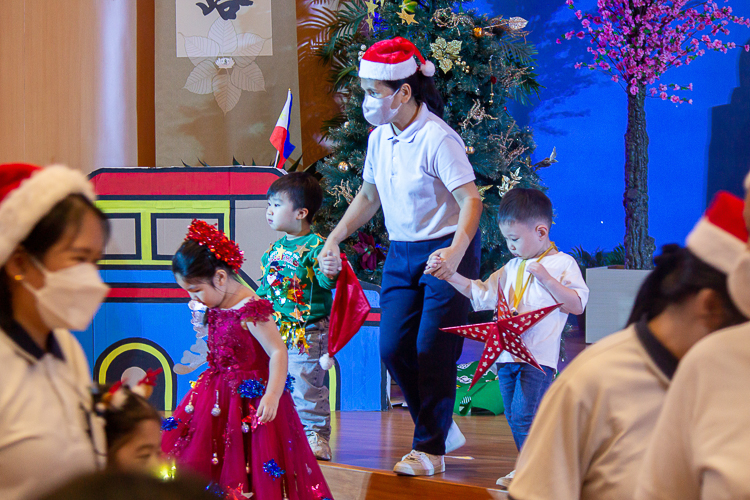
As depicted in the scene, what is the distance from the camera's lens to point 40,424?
96 cm

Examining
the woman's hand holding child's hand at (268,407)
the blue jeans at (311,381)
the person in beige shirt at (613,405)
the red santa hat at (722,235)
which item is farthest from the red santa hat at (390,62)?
the red santa hat at (722,235)

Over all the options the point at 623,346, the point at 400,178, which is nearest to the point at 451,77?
the point at 400,178

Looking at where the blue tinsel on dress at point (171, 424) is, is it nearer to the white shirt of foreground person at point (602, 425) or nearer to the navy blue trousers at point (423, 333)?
the navy blue trousers at point (423, 333)

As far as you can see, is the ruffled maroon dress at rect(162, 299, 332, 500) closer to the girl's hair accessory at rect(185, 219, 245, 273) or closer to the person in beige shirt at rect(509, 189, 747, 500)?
the girl's hair accessory at rect(185, 219, 245, 273)

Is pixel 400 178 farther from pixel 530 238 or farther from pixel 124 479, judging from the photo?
pixel 124 479

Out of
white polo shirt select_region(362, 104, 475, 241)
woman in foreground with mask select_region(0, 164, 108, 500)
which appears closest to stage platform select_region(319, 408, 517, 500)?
white polo shirt select_region(362, 104, 475, 241)

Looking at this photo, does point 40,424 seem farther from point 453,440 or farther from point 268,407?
point 453,440

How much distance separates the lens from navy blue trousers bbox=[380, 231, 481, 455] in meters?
2.37

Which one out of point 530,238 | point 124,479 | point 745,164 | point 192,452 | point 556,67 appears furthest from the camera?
point 556,67

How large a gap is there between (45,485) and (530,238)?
1.72m

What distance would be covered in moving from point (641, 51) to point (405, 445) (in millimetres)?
3280

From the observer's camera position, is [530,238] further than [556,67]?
No

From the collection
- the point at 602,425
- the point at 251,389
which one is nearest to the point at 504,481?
the point at 251,389

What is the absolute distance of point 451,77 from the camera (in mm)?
4008
